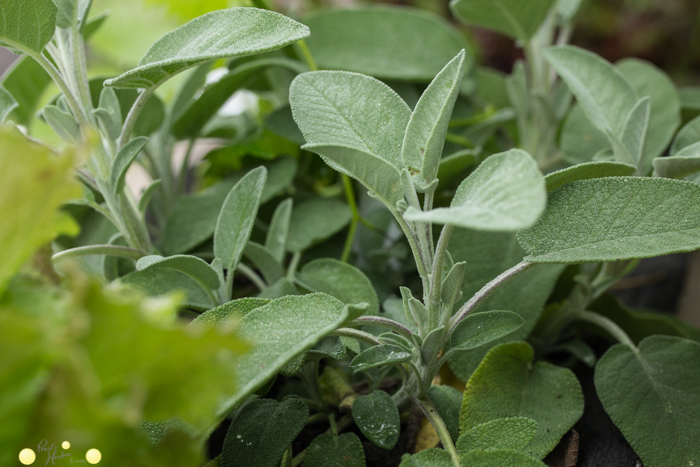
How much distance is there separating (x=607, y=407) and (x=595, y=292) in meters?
0.14

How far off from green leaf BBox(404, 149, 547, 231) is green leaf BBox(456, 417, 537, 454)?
0.54ft

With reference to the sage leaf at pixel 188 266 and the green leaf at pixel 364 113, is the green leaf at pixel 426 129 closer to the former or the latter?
the green leaf at pixel 364 113

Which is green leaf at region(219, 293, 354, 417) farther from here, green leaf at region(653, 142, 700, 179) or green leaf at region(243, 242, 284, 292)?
green leaf at region(653, 142, 700, 179)

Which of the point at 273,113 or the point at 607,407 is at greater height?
the point at 273,113

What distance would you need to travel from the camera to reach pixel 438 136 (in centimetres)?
37

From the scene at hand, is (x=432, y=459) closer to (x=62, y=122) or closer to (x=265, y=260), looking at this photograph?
(x=265, y=260)

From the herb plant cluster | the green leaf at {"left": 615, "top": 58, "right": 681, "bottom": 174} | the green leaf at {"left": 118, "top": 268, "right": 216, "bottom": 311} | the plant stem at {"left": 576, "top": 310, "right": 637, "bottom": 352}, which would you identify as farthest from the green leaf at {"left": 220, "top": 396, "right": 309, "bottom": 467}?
Answer: the green leaf at {"left": 615, "top": 58, "right": 681, "bottom": 174}

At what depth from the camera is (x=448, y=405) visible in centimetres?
47

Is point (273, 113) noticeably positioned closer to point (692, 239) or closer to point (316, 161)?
point (316, 161)

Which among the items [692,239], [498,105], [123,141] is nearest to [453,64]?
[692,239]

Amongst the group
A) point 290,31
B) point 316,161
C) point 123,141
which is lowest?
point 316,161

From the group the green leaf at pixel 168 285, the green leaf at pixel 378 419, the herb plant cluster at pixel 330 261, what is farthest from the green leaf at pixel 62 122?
the green leaf at pixel 378 419

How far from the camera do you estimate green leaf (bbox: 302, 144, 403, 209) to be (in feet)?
1.11

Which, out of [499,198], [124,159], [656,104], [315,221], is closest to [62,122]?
[124,159]
